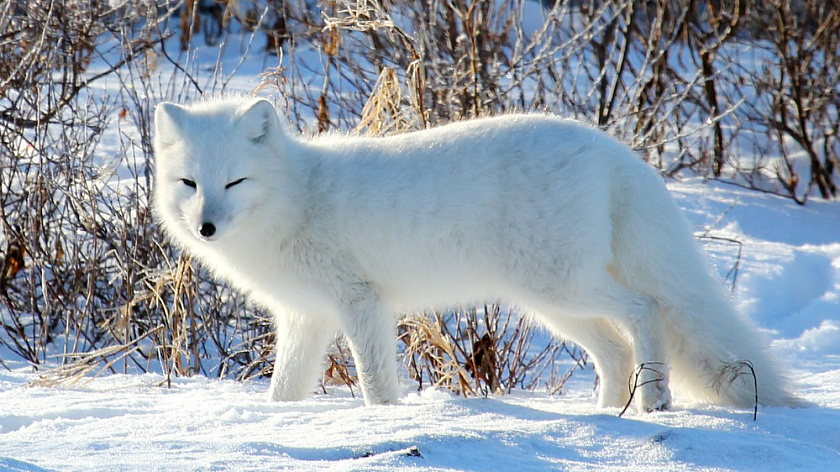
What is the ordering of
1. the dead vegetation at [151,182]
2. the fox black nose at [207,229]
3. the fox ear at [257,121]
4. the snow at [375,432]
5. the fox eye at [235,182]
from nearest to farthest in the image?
the snow at [375,432] < the fox black nose at [207,229] < the fox eye at [235,182] < the fox ear at [257,121] < the dead vegetation at [151,182]

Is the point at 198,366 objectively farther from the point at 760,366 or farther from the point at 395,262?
the point at 760,366

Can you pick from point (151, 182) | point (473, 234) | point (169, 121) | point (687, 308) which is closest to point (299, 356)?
point (473, 234)

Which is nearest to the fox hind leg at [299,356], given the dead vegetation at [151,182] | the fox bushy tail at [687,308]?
the dead vegetation at [151,182]

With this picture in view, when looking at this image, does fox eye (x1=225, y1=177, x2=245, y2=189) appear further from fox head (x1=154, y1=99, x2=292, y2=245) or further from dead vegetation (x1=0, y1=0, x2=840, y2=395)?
dead vegetation (x1=0, y1=0, x2=840, y2=395)

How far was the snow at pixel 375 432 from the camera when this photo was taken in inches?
102

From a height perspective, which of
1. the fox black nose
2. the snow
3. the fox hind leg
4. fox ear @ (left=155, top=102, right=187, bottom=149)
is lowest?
the snow

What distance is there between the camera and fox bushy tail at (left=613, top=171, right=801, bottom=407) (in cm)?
347

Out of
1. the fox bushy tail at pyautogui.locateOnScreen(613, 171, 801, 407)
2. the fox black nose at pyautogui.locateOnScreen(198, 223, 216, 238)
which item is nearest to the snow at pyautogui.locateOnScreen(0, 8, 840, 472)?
the fox bushy tail at pyautogui.locateOnScreen(613, 171, 801, 407)

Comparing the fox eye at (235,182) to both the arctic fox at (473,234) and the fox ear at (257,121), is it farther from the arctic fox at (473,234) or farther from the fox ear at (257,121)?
the fox ear at (257,121)

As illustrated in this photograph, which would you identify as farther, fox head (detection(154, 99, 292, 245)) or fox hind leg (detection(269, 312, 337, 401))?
fox hind leg (detection(269, 312, 337, 401))

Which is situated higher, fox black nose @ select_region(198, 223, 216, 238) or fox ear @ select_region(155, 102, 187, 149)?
fox ear @ select_region(155, 102, 187, 149)

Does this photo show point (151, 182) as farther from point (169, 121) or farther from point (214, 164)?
point (214, 164)

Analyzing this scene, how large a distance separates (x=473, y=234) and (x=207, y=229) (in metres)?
0.99

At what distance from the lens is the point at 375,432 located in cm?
293
